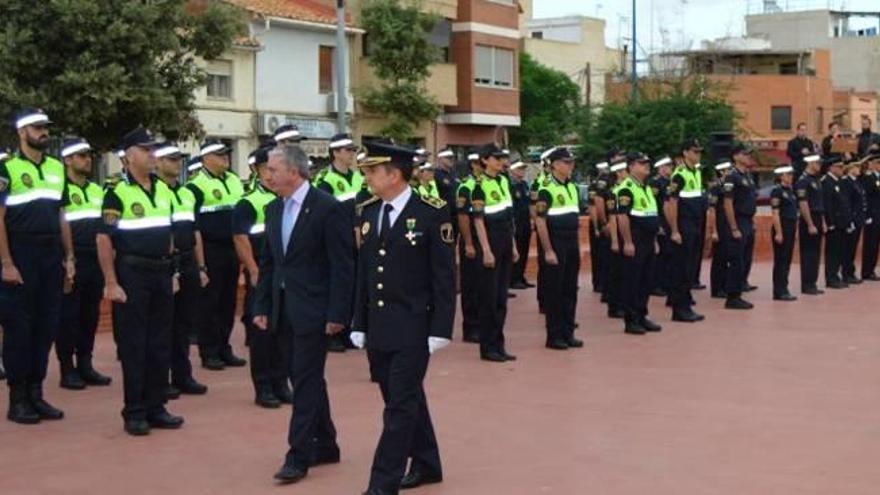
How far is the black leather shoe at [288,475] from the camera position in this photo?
7.34m

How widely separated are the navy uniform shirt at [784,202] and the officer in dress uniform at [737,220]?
40.3 inches

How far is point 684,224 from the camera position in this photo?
15.6 meters

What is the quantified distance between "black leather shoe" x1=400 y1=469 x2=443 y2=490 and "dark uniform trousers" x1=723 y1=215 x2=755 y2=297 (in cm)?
969

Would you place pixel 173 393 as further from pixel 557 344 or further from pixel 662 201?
pixel 662 201

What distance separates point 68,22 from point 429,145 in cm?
2031

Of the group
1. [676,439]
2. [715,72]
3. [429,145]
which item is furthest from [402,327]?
[715,72]

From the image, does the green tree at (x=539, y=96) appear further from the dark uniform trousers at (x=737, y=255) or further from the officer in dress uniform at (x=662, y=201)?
the dark uniform trousers at (x=737, y=255)

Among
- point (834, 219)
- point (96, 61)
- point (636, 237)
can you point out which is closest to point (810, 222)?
point (834, 219)

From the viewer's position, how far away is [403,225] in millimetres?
6953

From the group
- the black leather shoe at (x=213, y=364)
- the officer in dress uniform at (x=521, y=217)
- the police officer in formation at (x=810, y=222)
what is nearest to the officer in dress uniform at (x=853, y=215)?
the police officer in formation at (x=810, y=222)

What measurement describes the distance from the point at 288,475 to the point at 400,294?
1.27 meters

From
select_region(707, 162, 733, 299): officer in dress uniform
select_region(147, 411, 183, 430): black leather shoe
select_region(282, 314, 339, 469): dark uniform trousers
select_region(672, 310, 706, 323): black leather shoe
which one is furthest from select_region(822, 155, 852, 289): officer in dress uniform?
select_region(282, 314, 339, 469): dark uniform trousers

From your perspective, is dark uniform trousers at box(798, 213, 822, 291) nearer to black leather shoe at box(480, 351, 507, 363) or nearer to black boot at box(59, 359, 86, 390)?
black leather shoe at box(480, 351, 507, 363)

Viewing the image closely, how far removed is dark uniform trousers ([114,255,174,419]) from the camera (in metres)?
8.62
